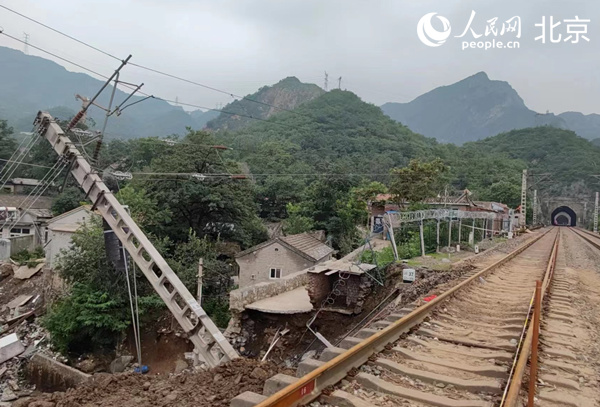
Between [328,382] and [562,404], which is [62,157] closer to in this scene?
[328,382]

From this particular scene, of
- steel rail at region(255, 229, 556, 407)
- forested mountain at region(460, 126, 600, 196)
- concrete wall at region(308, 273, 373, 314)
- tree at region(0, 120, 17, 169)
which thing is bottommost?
concrete wall at region(308, 273, 373, 314)

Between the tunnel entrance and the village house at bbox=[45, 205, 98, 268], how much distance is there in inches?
3345

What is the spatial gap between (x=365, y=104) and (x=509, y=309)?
87.0m

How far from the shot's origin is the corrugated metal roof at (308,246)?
2042 centimetres

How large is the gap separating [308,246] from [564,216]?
96365 millimetres

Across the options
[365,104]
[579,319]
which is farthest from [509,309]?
[365,104]

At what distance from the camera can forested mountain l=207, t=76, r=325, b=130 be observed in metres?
107

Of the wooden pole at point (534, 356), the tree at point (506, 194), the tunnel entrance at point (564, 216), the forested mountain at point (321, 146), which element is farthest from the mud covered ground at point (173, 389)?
the tunnel entrance at point (564, 216)

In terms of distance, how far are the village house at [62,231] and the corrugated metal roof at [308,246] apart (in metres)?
10.7

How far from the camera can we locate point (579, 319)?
22.1 ft

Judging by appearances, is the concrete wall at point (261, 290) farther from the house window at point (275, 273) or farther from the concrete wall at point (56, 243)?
the concrete wall at point (56, 243)

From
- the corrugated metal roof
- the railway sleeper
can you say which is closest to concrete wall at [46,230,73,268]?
the corrugated metal roof

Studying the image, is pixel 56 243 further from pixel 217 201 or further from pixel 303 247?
pixel 303 247

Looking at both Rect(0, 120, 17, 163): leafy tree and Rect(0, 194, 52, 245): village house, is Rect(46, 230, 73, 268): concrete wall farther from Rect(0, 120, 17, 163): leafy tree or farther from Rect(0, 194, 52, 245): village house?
Rect(0, 120, 17, 163): leafy tree
